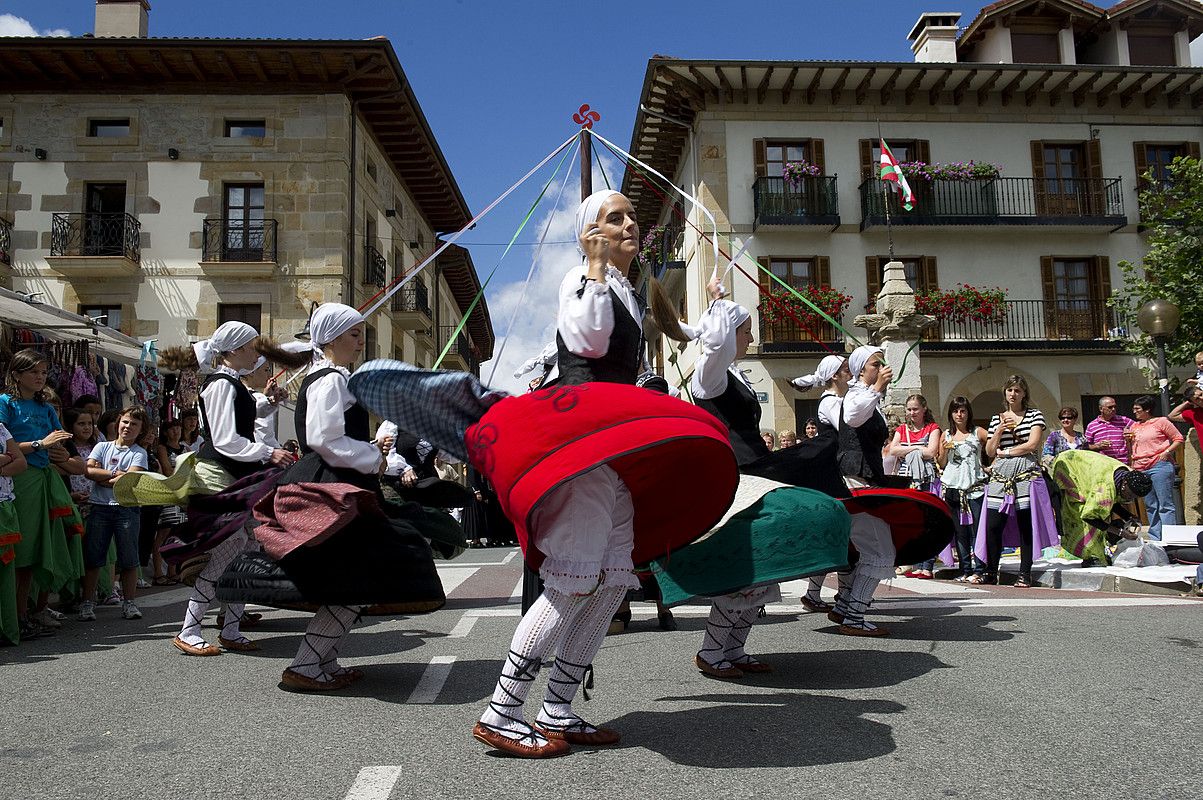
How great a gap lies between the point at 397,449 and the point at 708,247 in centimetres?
1836

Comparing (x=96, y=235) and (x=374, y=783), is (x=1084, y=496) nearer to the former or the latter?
(x=374, y=783)

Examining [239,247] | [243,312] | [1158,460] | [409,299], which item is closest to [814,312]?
[409,299]

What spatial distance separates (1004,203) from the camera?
26.2 meters

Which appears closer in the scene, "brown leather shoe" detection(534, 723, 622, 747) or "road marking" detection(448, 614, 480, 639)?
"brown leather shoe" detection(534, 723, 622, 747)

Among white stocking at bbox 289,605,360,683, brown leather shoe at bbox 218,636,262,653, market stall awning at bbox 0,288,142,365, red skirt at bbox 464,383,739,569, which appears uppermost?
market stall awning at bbox 0,288,142,365

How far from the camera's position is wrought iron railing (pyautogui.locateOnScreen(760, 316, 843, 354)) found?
24.5 meters

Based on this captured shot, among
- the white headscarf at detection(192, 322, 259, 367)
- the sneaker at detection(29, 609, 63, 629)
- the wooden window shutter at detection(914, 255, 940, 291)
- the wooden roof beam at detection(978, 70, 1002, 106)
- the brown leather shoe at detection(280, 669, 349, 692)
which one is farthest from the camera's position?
the wooden window shutter at detection(914, 255, 940, 291)

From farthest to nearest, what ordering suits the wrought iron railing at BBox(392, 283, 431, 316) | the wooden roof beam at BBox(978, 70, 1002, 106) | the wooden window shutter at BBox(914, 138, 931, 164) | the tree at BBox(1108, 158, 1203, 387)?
the wrought iron railing at BBox(392, 283, 431, 316) → the wooden window shutter at BBox(914, 138, 931, 164) → the wooden roof beam at BBox(978, 70, 1002, 106) → the tree at BBox(1108, 158, 1203, 387)

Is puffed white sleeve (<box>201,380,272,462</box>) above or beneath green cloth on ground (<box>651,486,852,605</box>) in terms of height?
above

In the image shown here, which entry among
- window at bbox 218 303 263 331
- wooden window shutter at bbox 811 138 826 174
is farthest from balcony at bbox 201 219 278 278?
wooden window shutter at bbox 811 138 826 174

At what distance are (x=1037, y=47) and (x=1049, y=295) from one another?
7643mm

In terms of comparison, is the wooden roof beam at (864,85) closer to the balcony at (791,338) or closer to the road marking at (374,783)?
the balcony at (791,338)

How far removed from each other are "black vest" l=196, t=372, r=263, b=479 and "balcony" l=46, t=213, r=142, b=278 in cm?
1864

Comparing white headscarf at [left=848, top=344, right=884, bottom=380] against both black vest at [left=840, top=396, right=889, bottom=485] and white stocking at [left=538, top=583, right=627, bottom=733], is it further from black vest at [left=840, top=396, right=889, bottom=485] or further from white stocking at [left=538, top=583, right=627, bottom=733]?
white stocking at [left=538, top=583, right=627, bottom=733]
